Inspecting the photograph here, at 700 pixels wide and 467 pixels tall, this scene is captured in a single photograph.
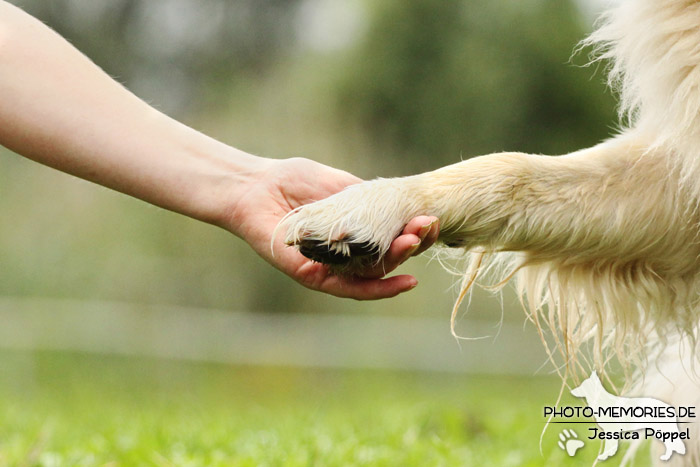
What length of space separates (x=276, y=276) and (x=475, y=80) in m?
6.38

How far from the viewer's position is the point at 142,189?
2994 millimetres

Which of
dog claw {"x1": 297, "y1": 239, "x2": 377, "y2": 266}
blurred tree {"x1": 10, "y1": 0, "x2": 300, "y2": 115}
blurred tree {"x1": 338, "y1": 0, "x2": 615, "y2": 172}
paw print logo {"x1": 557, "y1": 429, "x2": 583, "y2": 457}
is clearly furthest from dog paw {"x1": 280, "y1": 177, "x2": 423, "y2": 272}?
blurred tree {"x1": 10, "y1": 0, "x2": 300, "y2": 115}

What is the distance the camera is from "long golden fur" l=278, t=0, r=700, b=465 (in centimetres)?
289

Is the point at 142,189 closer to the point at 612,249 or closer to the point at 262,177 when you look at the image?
the point at 262,177

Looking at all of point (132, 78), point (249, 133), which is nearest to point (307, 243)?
point (249, 133)

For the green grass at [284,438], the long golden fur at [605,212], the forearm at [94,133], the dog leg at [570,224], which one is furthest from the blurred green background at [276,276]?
the forearm at [94,133]

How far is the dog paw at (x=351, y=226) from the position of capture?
2.68 metres

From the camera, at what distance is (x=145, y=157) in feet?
9.80

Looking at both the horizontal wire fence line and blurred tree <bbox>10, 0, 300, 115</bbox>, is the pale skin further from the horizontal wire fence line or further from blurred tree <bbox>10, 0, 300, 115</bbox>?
blurred tree <bbox>10, 0, 300, 115</bbox>

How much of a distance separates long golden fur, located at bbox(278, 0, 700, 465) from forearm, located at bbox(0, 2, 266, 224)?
18.1 inches

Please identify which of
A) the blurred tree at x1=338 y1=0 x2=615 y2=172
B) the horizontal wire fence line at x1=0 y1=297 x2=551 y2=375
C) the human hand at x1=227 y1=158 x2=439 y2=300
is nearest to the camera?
the human hand at x1=227 y1=158 x2=439 y2=300

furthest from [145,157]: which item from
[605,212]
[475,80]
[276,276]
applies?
[475,80]

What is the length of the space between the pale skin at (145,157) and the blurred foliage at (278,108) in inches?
407

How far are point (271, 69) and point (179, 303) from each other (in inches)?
288
